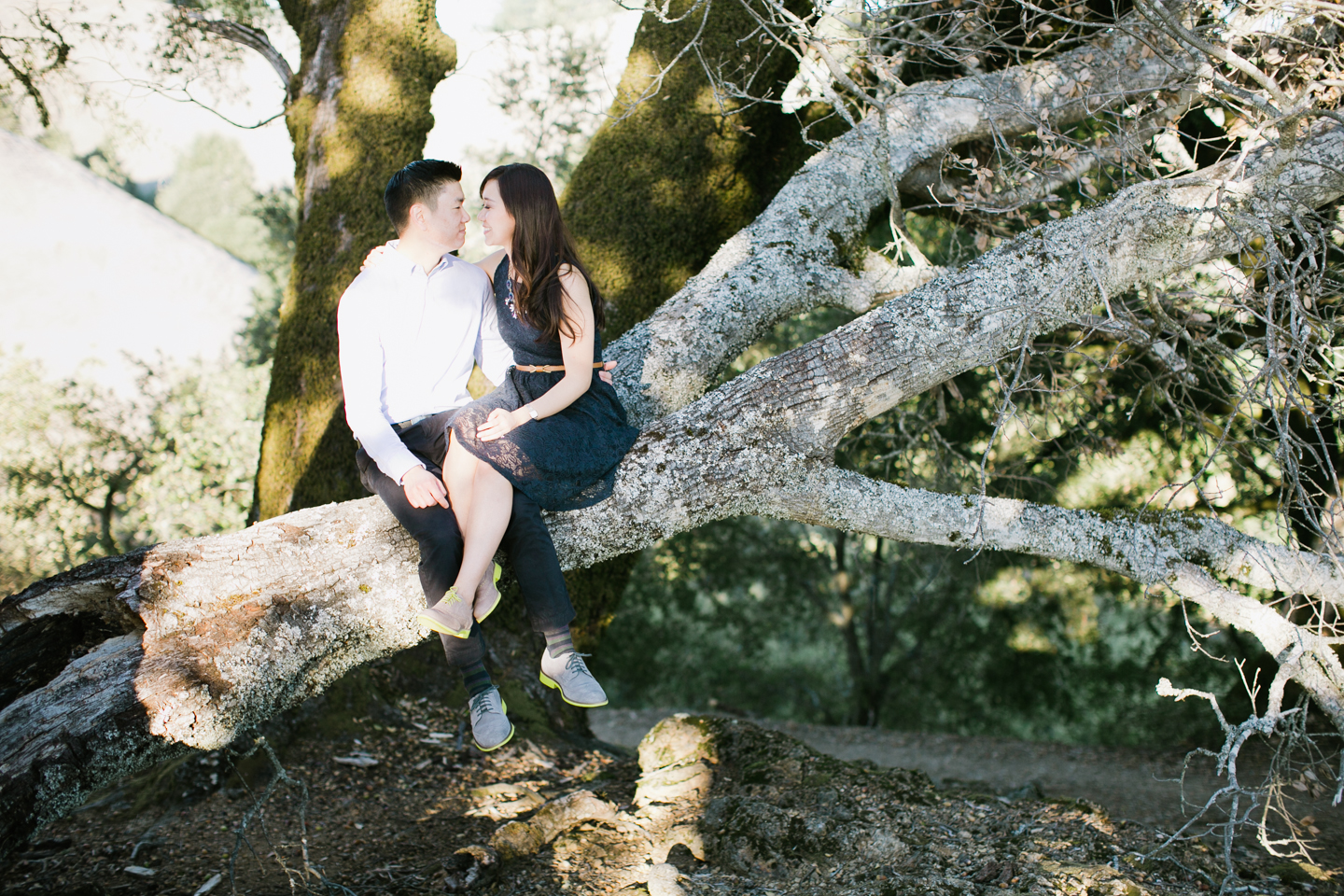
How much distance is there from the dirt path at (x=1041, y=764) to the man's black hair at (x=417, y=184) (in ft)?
15.7

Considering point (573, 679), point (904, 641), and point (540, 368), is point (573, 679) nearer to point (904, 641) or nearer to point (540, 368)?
point (540, 368)

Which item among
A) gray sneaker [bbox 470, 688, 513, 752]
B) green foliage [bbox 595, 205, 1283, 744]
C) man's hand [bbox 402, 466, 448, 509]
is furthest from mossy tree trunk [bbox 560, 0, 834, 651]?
green foliage [bbox 595, 205, 1283, 744]

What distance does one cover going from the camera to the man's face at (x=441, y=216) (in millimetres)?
2965

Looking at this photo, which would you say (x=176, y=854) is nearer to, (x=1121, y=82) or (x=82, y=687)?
(x=82, y=687)

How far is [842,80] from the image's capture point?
3580mm

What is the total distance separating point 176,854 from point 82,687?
135cm

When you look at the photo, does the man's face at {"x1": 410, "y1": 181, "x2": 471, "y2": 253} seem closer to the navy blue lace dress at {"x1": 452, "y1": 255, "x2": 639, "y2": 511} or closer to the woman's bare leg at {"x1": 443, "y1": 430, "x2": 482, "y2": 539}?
the navy blue lace dress at {"x1": 452, "y1": 255, "x2": 639, "y2": 511}

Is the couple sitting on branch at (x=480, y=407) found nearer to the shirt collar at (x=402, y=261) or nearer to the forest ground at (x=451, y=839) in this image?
the shirt collar at (x=402, y=261)

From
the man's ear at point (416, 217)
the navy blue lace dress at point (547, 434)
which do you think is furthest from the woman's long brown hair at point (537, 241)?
the man's ear at point (416, 217)

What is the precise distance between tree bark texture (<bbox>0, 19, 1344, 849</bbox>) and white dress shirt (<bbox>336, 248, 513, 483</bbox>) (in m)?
0.35

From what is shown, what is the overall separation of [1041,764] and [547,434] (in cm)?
699

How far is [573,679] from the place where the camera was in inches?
110

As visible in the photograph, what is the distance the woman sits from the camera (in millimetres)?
2715

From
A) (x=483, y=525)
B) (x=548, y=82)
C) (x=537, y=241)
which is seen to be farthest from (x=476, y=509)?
(x=548, y=82)
